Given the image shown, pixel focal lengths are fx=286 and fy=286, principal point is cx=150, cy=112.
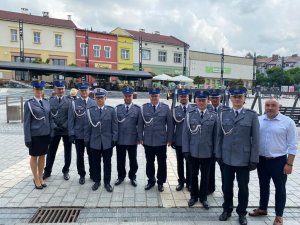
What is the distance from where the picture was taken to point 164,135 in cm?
531

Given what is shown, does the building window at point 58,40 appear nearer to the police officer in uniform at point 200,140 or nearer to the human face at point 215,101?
the human face at point 215,101

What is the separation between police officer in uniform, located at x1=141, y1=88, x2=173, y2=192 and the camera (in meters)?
5.29

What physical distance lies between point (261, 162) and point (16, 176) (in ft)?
16.0

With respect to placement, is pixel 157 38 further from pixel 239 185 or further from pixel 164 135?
pixel 239 185

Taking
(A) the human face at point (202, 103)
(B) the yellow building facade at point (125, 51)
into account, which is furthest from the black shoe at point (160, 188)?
(B) the yellow building facade at point (125, 51)

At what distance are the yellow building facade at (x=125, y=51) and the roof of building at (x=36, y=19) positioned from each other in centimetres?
804

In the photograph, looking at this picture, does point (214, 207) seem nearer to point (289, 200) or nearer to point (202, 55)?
point (289, 200)

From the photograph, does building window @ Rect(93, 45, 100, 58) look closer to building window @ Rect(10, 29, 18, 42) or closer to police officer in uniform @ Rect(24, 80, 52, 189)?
building window @ Rect(10, 29, 18, 42)

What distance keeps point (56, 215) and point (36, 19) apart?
1705 inches

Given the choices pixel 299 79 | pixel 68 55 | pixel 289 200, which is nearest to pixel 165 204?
pixel 289 200

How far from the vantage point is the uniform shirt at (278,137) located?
3965 millimetres

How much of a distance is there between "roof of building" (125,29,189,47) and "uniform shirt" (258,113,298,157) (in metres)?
47.1

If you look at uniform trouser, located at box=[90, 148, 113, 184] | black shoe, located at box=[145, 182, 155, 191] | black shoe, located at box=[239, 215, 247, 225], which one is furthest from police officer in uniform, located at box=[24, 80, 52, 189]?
black shoe, located at box=[239, 215, 247, 225]

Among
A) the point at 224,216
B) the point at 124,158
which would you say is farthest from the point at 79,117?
the point at 224,216
